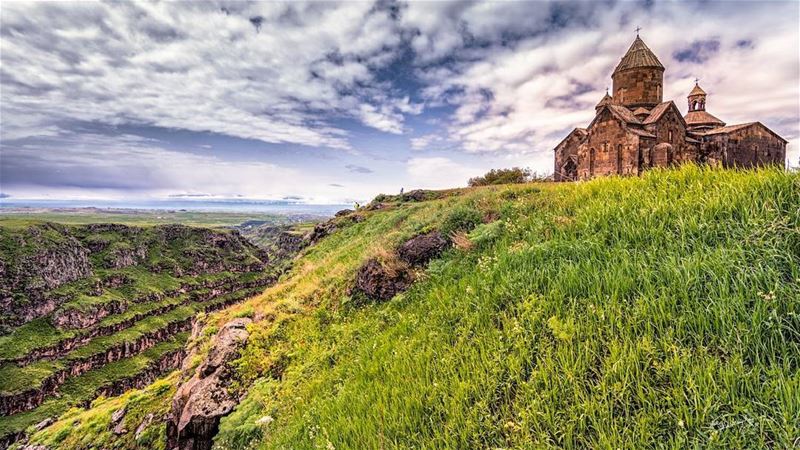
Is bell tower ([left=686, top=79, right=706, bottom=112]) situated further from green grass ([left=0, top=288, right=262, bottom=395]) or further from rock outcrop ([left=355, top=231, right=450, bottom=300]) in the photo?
green grass ([left=0, top=288, right=262, bottom=395])

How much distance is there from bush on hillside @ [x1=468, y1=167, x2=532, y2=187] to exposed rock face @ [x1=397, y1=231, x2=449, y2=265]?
105 feet

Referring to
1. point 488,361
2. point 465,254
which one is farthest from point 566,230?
point 488,361

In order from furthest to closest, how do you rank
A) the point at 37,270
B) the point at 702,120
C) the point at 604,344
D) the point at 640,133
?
the point at 37,270, the point at 702,120, the point at 640,133, the point at 604,344

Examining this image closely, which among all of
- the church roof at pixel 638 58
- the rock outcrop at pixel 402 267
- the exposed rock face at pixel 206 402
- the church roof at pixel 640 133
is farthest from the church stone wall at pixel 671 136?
the exposed rock face at pixel 206 402

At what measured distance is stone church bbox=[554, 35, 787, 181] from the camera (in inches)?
1081

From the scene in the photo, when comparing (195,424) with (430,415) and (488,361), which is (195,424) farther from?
(488,361)

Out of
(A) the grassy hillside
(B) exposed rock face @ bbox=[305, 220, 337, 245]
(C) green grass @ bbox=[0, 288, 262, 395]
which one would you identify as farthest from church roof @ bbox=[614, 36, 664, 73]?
(C) green grass @ bbox=[0, 288, 262, 395]

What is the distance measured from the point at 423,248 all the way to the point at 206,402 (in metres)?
5.93

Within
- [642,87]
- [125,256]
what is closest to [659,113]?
[642,87]

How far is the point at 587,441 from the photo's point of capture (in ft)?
9.19

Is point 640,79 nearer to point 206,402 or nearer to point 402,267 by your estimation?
point 402,267

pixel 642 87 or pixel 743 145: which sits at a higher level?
pixel 642 87

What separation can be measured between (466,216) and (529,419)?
6.36 metres

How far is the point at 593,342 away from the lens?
3520 millimetres
